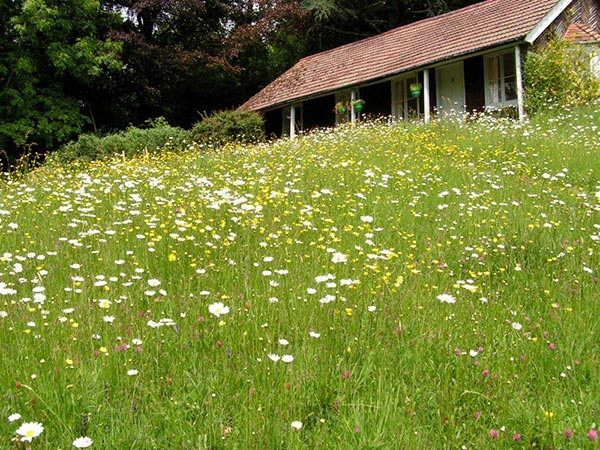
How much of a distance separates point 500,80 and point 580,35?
251 centimetres

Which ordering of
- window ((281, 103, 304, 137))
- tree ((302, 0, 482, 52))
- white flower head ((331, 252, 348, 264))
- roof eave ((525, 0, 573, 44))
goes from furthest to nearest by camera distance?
tree ((302, 0, 482, 52)) → window ((281, 103, 304, 137)) → roof eave ((525, 0, 573, 44)) → white flower head ((331, 252, 348, 264))

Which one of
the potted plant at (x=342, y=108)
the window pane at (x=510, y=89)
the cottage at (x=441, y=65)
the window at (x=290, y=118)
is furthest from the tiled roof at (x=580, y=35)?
the window at (x=290, y=118)

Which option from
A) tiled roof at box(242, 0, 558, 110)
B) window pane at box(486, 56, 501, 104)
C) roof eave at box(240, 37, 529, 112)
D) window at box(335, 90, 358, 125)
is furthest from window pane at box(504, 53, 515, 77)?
window at box(335, 90, 358, 125)

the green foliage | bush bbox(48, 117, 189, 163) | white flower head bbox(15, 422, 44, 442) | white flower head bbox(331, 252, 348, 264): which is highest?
the green foliage

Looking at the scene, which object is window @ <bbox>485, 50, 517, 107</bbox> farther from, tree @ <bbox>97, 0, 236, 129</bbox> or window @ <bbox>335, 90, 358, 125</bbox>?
tree @ <bbox>97, 0, 236, 129</bbox>

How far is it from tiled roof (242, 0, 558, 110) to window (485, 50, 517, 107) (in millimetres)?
971

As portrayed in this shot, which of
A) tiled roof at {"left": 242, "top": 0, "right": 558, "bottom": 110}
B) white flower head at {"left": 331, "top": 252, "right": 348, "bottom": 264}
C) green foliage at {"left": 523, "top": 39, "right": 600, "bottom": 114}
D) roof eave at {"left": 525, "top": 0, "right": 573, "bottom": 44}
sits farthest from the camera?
tiled roof at {"left": 242, "top": 0, "right": 558, "bottom": 110}

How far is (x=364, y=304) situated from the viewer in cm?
321

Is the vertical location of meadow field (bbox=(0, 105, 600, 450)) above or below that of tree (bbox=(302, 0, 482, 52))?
below

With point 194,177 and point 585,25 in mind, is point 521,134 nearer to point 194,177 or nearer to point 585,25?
point 194,177

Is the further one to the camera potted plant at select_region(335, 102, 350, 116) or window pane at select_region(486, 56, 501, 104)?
potted plant at select_region(335, 102, 350, 116)

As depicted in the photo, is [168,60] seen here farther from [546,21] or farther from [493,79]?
[546,21]

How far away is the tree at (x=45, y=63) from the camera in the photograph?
21.3 m

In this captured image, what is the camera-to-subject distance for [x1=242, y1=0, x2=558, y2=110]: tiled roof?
15.8 meters
